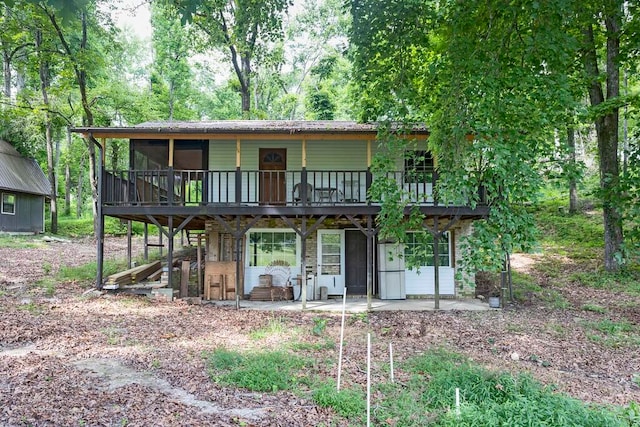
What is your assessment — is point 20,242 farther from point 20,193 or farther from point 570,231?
point 570,231

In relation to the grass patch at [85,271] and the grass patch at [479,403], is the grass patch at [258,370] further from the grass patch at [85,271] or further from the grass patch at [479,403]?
the grass patch at [85,271]

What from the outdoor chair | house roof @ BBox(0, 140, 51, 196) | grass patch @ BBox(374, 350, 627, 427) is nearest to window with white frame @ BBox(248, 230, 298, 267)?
the outdoor chair

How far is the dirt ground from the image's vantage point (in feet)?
14.2

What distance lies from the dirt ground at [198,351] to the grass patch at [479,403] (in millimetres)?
607

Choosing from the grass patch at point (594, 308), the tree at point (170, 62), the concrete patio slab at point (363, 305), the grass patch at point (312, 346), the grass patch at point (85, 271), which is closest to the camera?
the grass patch at point (312, 346)

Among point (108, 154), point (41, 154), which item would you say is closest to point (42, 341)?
point (108, 154)

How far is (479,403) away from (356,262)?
7.72 metres

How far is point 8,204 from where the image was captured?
2195 cm

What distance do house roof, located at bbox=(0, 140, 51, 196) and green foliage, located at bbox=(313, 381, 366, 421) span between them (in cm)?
2301

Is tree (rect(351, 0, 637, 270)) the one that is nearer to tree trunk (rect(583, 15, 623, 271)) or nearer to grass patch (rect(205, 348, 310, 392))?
grass patch (rect(205, 348, 310, 392))

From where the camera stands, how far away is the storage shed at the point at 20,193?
21.7 meters

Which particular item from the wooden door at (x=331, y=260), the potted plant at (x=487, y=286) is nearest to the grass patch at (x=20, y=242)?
the wooden door at (x=331, y=260)

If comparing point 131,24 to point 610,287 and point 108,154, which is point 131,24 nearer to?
point 108,154

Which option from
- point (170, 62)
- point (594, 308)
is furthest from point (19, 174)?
point (594, 308)
